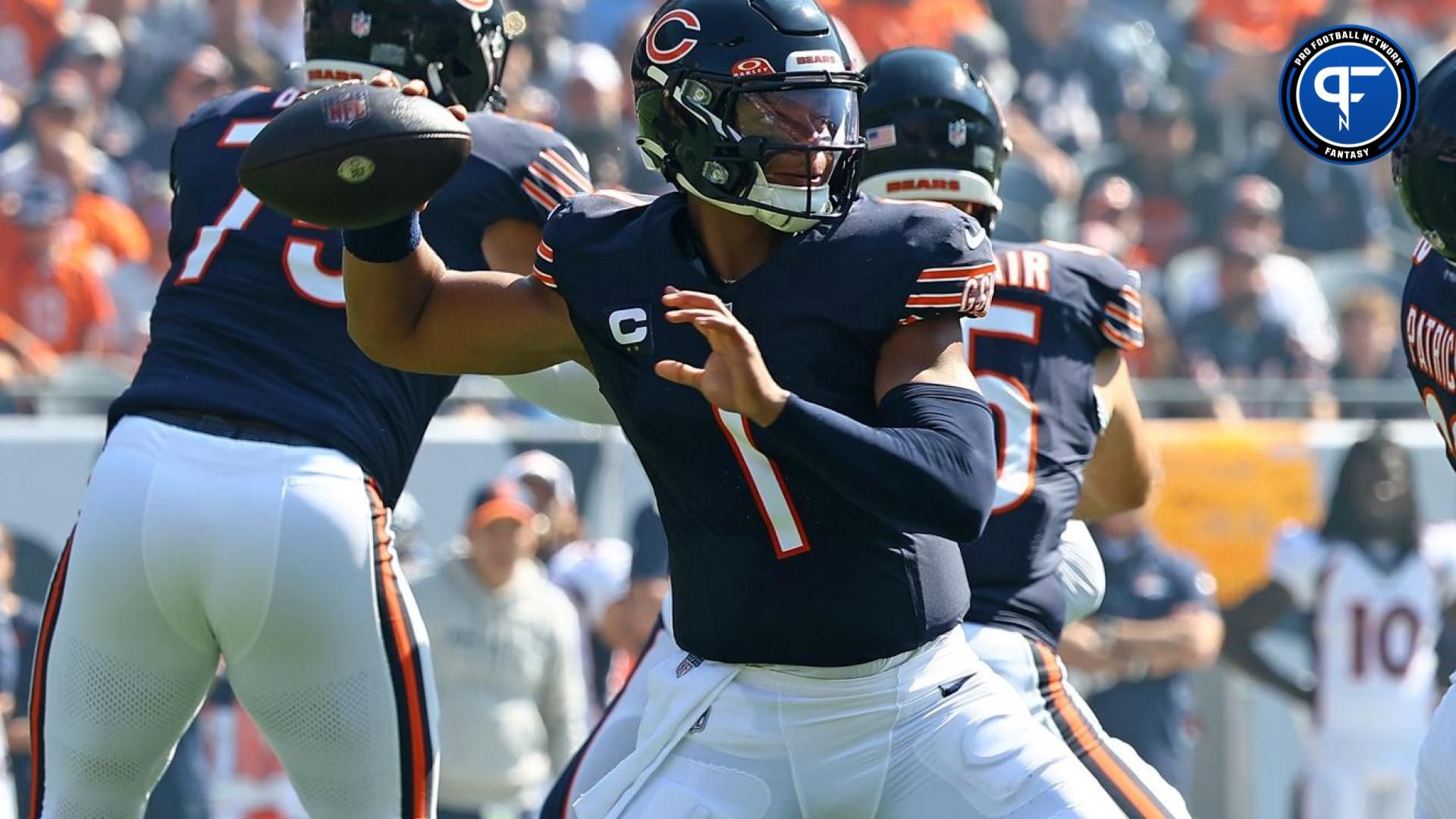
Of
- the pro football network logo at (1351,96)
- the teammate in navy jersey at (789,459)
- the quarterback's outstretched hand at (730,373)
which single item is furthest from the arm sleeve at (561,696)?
the quarterback's outstretched hand at (730,373)

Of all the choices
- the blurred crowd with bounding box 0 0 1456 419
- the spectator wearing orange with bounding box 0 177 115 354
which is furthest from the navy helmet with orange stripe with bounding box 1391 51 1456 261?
the spectator wearing orange with bounding box 0 177 115 354

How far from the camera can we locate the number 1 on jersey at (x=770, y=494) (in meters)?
3.18

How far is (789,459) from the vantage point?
3037mm

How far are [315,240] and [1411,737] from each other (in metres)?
5.65

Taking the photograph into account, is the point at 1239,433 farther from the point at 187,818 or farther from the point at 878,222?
the point at 878,222

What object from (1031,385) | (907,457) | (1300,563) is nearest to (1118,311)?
(1031,385)

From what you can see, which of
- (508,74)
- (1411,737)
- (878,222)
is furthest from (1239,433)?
(878,222)

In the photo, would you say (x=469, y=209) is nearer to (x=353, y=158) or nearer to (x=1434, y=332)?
(x=353, y=158)

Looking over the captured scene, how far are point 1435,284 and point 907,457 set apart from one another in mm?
1248

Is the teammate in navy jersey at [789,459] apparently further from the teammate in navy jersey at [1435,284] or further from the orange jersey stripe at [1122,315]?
the orange jersey stripe at [1122,315]

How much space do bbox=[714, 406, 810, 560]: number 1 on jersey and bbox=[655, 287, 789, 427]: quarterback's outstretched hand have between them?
0.24 metres

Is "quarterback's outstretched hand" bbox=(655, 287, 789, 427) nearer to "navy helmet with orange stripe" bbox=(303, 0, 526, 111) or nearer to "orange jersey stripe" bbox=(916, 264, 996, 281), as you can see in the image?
"orange jersey stripe" bbox=(916, 264, 996, 281)

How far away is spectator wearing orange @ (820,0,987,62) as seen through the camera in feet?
38.3

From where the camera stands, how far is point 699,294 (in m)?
3.01
